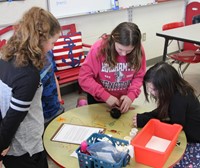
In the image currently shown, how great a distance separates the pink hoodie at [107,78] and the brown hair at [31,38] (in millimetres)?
645

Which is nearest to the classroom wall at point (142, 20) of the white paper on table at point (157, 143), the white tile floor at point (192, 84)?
the white tile floor at point (192, 84)

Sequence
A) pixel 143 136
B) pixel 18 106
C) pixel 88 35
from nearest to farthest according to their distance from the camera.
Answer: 1. pixel 18 106
2. pixel 143 136
3. pixel 88 35

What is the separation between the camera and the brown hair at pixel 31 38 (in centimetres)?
107

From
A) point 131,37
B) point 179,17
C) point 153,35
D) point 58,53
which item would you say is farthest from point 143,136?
point 179,17

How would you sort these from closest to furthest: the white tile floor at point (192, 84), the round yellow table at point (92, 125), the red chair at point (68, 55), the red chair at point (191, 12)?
the round yellow table at point (92, 125) < the red chair at point (68, 55) < the white tile floor at point (192, 84) < the red chair at point (191, 12)

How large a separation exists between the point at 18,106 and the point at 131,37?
78cm

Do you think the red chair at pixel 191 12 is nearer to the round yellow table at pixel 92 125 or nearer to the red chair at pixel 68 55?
the red chair at pixel 68 55

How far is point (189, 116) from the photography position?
1488 millimetres

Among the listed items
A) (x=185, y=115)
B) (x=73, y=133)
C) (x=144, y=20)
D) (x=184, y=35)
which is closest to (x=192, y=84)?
(x=184, y=35)

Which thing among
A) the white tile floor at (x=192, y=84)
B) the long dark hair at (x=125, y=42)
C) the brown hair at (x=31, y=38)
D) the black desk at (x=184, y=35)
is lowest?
the white tile floor at (x=192, y=84)

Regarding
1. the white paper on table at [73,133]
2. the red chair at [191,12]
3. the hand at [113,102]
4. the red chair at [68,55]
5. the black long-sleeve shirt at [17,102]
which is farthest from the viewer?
the red chair at [191,12]

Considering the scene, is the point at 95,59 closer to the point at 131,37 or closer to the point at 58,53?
the point at 131,37

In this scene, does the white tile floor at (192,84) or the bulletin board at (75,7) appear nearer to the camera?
the bulletin board at (75,7)

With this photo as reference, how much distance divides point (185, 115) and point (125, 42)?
1.70 feet
